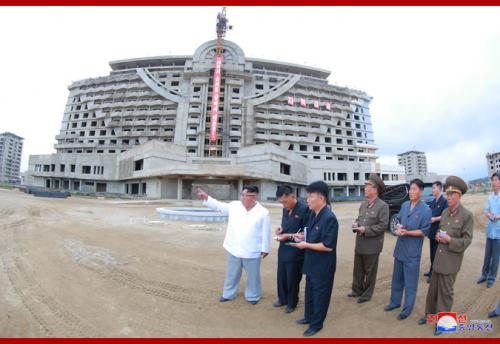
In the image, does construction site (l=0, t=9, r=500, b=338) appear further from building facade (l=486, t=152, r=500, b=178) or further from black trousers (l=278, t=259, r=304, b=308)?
building facade (l=486, t=152, r=500, b=178)

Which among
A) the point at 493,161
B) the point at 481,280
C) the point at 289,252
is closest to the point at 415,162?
the point at 493,161

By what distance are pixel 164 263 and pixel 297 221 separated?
3.51 meters

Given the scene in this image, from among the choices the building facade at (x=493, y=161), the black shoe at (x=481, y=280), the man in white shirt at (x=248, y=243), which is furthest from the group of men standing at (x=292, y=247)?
the building facade at (x=493, y=161)

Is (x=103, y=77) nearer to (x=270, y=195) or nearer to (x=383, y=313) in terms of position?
(x=270, y=195)

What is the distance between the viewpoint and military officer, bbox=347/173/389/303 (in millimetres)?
3774

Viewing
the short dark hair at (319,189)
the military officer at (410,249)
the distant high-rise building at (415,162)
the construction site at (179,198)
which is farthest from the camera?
the distant high-rise building at (415,162)

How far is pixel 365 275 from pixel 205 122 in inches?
1882

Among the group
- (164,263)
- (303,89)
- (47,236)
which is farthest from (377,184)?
(303,89)

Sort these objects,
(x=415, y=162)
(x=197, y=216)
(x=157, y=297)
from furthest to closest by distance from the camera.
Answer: (x=415, y=162)
(x=197, y=216)
(x=157, y=297)

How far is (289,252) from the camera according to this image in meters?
3.49

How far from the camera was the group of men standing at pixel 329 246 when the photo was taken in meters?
2.96

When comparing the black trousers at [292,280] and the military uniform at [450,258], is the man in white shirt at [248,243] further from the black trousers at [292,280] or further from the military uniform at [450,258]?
the military uniform at [450,258]

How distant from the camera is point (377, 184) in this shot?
156 inches

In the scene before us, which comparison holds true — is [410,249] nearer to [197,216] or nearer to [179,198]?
[197,216]
